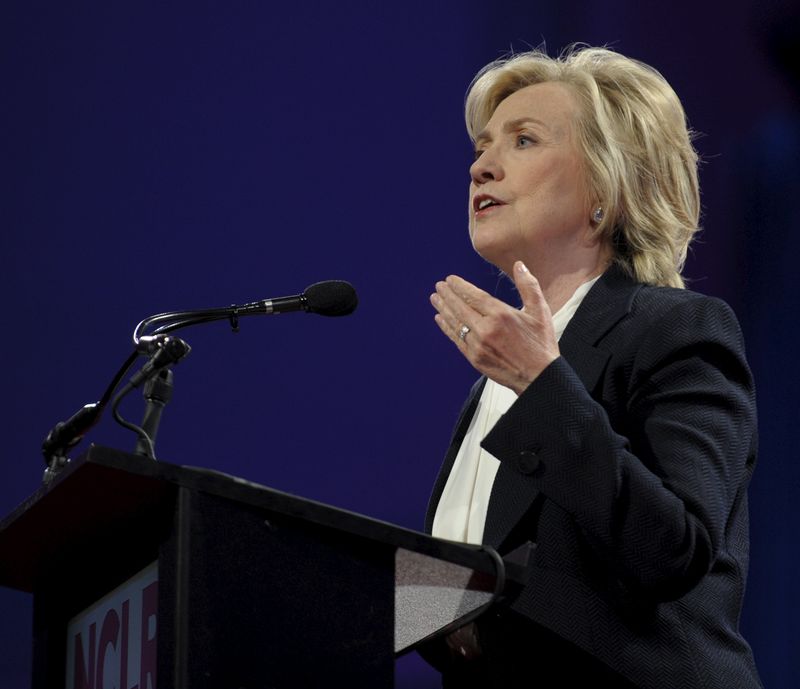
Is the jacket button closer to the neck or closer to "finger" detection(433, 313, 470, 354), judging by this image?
"finger" detection(433, 313, 470, 354)

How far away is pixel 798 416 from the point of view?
309 centimetres

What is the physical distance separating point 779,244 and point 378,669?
2361 millimetres

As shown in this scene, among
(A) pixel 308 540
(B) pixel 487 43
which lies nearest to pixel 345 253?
(B) pixel 487 43

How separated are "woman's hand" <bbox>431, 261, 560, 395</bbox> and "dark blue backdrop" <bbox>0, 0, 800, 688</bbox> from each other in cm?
148

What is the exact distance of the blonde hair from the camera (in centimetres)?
187

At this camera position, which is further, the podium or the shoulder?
the shoulder

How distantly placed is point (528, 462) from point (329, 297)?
18.1 inches

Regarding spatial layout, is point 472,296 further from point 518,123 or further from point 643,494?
point 518,123

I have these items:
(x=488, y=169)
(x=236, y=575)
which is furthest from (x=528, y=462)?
(x=488, y=169)

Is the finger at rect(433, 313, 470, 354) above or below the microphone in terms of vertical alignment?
above

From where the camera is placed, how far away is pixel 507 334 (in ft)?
4.50

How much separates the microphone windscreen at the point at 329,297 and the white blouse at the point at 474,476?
0.82 ft

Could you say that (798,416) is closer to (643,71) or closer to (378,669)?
(643,71)

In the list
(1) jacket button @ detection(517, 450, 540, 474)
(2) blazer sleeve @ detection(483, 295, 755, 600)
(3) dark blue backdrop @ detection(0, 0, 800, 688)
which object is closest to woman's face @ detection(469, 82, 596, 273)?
(2) blazer sleeve @ detection(483, 295, 755, 600)
